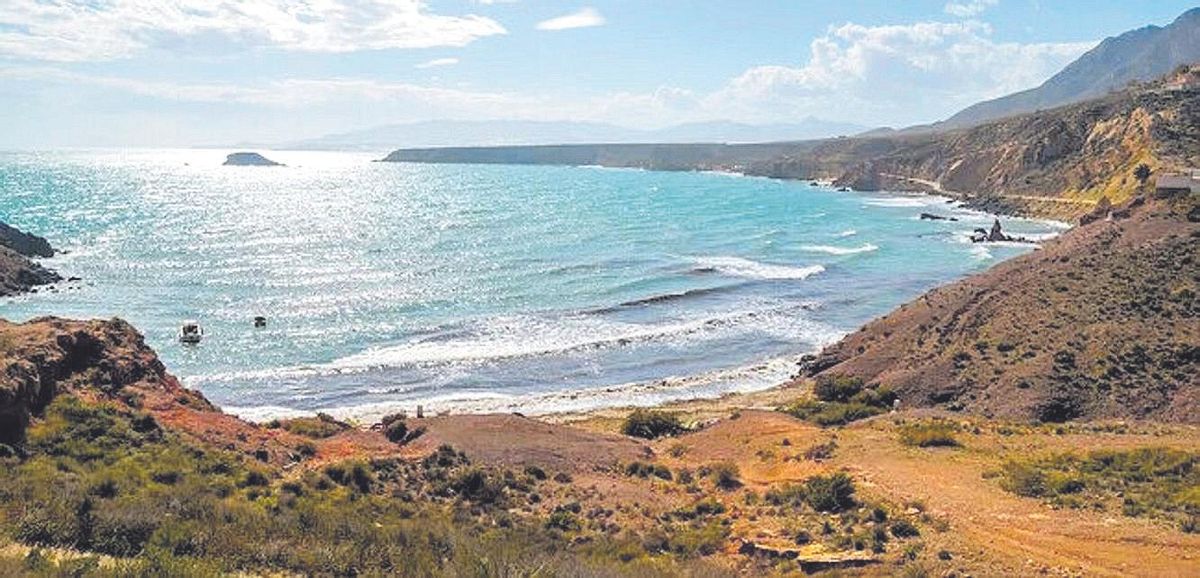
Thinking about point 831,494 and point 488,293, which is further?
point 488,293

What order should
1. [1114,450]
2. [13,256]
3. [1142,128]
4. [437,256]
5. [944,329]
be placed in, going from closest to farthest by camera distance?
[1114,450] < [944,329] < [13,256] < [437,256] < [1142,128]

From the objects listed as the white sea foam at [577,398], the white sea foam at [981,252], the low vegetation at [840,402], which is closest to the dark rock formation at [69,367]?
the white sea foam at [577,398]

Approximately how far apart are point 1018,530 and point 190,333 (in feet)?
157

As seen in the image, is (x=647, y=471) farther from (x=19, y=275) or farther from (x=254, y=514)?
(x=19, y=275)

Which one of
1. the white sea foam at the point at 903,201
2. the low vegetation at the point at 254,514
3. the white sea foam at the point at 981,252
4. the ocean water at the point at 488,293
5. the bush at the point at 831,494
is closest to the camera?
the low vegetation at the point at 254,514

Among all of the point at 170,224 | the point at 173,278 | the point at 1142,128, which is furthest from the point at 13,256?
the point at 1142,128

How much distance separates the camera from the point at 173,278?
77625 mm

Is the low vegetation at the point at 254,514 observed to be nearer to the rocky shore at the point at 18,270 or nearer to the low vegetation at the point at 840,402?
the low vegetation at the point at 840,402

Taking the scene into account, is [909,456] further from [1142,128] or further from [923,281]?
[1142,128]

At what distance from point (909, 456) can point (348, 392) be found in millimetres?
27920

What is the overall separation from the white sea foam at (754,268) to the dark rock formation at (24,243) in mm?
61958

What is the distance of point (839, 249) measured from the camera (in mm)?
99500

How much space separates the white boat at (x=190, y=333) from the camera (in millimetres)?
54531

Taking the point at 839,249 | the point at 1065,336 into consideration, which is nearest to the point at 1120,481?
the point at 1065,336
